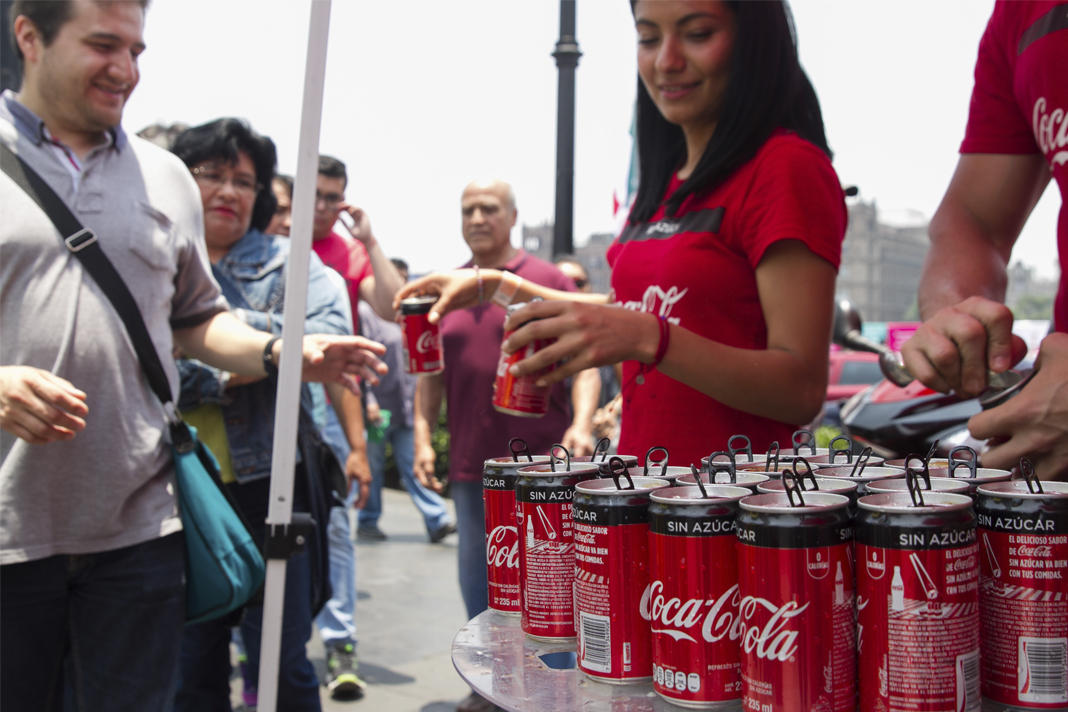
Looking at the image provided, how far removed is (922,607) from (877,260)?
8043 centimetres

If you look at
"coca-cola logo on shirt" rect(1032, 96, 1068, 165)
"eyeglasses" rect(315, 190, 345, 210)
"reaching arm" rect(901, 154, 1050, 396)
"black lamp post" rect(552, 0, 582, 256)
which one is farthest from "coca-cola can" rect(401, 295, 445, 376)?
"black lamp post" rect(552, 0, 582, 256)

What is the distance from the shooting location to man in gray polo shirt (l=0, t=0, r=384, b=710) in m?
Answer: 1.94

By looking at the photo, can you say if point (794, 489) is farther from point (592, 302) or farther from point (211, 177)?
point (211, 177)

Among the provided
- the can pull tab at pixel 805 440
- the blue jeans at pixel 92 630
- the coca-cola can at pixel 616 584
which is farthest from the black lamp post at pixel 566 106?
the coca-cola can at pixel 616 584

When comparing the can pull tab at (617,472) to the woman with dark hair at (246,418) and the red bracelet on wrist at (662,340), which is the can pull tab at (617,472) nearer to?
the red bracelet on wrist at (662,340)

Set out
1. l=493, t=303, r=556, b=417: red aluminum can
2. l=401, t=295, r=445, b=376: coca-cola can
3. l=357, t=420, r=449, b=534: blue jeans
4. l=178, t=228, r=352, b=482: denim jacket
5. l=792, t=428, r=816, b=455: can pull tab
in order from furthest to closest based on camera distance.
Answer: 1. l=357, t=420, r=449, b=534: blue jeans
2. l=178, t=228, r=352, b=482: denim jacket
3. l=401, t=295, r=445, b=376: coca-cola can
4. l=493, t=303, r=556, b=417: red aluminum can
5. l=792, t=428, r=816, b=455: can pull tab

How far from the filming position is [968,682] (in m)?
0.94

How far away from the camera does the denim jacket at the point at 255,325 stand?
9.00 feet

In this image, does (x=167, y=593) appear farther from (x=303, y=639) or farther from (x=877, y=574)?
(x=877, y=574)

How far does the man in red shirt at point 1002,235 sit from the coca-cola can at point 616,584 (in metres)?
0.60

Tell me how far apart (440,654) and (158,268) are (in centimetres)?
317

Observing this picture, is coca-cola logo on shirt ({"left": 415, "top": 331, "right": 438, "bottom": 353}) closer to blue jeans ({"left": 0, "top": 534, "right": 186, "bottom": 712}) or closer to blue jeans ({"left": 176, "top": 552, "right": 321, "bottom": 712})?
blue jeans ({"left": 0, "top": 534, "right": 186, "bottom": 712})

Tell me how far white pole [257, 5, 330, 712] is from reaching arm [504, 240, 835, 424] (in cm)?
64

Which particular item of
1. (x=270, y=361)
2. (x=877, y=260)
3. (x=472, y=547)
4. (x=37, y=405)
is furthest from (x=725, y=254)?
(x=877, y=260)
